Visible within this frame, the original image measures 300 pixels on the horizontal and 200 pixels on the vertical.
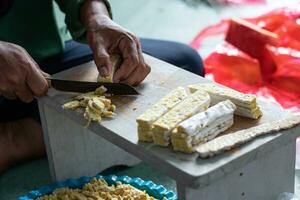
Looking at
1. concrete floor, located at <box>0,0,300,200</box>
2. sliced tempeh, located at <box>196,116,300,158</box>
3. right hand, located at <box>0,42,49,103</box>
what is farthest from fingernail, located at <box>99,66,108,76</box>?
concrete floor, located at <box>0,0,300,200</box>

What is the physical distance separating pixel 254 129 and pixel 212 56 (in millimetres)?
1068

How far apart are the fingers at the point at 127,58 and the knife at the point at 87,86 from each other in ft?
0.17

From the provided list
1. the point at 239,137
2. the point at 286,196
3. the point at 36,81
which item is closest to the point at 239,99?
the point at 239,137

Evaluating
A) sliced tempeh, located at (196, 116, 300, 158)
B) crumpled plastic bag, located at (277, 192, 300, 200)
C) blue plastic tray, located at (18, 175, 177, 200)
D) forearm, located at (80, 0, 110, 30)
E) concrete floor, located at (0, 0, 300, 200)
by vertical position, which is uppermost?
forearm, located at (80, 0, 110, 30)

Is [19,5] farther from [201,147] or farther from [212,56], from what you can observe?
[201,147]

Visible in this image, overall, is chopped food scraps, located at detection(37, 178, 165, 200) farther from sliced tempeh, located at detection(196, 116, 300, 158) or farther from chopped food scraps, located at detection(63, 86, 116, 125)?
sliced tempeh, located at detection(196, 116, 300, 158)

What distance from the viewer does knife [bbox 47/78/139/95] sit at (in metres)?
1.42

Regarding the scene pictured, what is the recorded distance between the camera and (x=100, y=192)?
1485 mm

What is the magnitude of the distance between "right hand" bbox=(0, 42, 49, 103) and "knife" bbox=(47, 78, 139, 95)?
0.09 ft

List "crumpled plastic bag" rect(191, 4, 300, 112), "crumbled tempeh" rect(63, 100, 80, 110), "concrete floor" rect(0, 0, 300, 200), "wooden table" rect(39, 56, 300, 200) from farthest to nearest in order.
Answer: "concrete floor" rect(0, 0, 300, 200)
"crumpled plastic bag" rect(191, 4, 300, 112)
"crumbled tempeh" rect(63, 100, 80, 110)
"wooden table" rect(39, 56, 300, 200)

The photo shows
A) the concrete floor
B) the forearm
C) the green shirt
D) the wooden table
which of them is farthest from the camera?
the concrete floor

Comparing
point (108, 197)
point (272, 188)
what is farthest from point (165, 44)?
point (272, 188)

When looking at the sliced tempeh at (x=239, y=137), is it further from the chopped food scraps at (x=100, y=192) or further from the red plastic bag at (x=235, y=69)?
the red plastic bag at (x=235, y=69)

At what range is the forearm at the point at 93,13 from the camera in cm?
162
